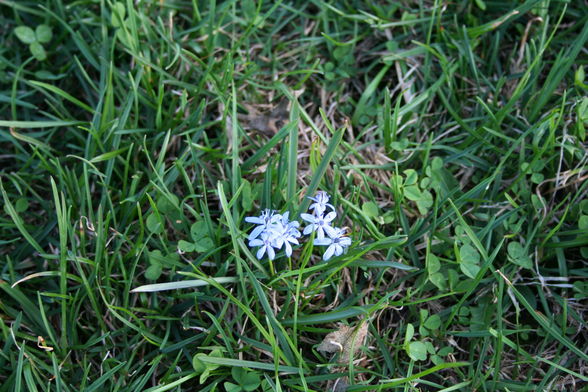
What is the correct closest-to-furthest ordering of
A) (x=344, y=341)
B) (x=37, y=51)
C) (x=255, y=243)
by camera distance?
(x=255, y=243), (x=344, y=341), (x=37, y=51)

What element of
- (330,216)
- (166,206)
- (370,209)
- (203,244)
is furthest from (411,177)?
(166,206)

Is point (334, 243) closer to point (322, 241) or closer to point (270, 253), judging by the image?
point (322, 241)

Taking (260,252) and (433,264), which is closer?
(260,252)

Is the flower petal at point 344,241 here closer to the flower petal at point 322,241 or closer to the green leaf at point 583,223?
the flower petal at point 322,241

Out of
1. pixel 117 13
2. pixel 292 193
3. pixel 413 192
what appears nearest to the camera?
pixel 292 193

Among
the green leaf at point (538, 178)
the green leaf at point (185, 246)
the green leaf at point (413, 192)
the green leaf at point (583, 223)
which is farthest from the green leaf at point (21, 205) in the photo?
the green leaf at point (583, 223)
